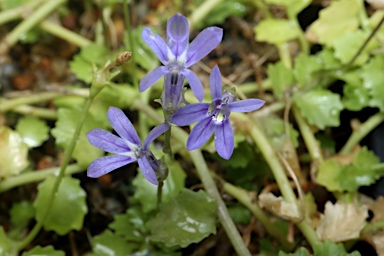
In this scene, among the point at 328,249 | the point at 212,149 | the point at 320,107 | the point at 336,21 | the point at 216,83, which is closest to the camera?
the point at 216,83

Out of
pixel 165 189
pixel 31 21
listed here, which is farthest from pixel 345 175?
pixel 31 21

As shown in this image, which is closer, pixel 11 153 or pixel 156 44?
pixel 156 44

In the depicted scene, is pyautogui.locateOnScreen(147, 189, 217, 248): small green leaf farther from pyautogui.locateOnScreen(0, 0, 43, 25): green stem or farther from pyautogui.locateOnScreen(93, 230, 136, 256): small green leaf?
pyautogui.locateOnScreen(0, 0, 43, 25): green stem

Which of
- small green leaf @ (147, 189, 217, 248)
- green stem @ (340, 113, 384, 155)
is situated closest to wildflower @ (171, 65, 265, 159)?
small green leaf @ (147, 189, 217, 248)

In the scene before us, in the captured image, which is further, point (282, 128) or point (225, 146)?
point (282, 128)

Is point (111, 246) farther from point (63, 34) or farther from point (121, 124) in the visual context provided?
point (63, 34)

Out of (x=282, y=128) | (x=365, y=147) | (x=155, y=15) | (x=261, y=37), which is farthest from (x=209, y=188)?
(x=155, y=15)

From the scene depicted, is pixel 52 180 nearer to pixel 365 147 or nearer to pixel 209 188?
pixel 209 188
